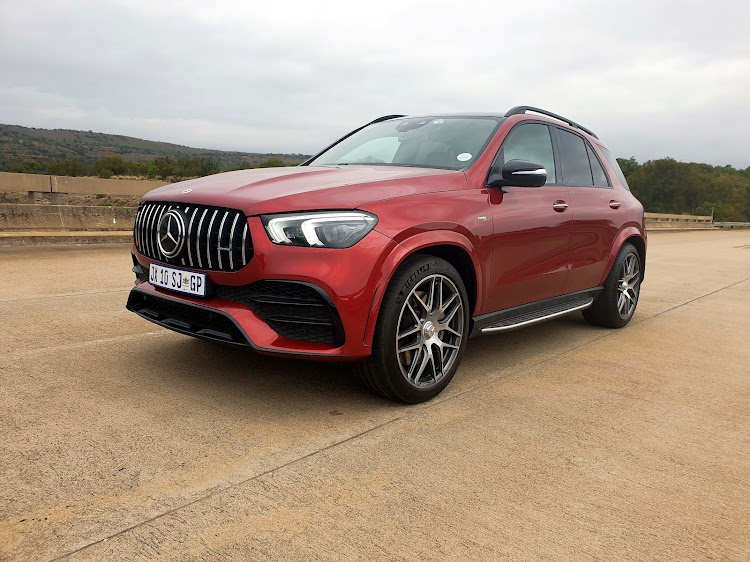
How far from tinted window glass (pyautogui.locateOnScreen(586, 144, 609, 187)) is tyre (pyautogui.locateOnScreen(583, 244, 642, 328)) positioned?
64cm

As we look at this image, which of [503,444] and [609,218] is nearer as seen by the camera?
[503,444]

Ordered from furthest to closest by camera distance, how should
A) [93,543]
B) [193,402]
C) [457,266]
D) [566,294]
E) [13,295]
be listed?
[13,295], [566,294], [457,266], [193,402], [93,543]

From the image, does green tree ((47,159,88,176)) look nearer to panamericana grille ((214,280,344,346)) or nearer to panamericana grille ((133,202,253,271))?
panamericana grille ((133,202,253,271))

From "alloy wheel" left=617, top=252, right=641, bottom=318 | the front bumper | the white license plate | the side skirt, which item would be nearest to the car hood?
the front bumper

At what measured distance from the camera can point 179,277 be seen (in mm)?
3348

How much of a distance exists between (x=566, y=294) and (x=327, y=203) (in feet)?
8.23

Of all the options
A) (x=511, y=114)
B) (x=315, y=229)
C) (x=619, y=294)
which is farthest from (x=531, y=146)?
(x=315, y=229)

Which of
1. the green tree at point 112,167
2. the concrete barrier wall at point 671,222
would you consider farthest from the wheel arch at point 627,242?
the concrete barrier wall at point 671,222

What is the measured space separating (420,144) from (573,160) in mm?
1464

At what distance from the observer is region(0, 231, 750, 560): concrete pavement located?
2.14 m

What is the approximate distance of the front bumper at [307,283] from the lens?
3.00 m

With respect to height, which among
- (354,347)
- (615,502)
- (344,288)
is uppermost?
(344,288)

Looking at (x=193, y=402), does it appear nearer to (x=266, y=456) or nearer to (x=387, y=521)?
(x=266, y=456)

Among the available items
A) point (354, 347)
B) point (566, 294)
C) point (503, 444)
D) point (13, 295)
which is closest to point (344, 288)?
point (354, 347)
